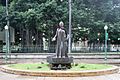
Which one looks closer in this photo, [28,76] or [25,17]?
[28,76]

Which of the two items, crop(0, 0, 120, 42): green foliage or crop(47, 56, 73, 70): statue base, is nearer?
crop(47, 56, 73, 70): statue base

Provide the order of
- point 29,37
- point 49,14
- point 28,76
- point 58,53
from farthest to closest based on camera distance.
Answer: point 29,37 → point 49,14 → point 58,53 → point 28,76

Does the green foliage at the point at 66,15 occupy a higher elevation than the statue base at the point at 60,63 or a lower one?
higher

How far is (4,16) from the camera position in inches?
1188

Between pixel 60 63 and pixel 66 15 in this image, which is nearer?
pixel 60 63

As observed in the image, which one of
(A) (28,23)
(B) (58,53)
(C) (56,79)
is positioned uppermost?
(A) (28,23)

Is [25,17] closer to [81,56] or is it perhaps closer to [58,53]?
[81,56]

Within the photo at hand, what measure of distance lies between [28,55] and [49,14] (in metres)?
5.66

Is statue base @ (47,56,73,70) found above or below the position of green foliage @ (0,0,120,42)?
below

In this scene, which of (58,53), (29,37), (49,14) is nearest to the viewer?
(58,53)

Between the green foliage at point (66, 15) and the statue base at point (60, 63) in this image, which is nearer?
the statue base at point (60, 63)

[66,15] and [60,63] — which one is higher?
[66,15]

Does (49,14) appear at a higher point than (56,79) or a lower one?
higher

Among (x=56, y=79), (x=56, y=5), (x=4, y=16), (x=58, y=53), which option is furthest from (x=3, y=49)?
(x=56, y=79)
